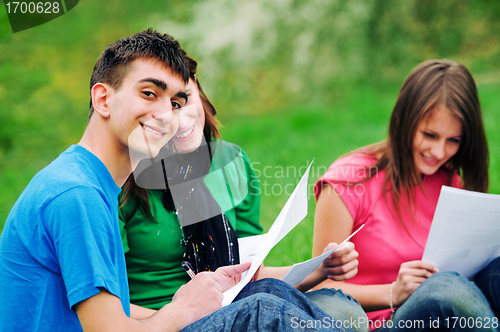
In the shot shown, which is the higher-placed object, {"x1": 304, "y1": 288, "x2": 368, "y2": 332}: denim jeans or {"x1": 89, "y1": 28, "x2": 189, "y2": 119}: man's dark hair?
{"x1": 89, "y1": 28, "x2": 189, "y2": 119}: man's dark hair

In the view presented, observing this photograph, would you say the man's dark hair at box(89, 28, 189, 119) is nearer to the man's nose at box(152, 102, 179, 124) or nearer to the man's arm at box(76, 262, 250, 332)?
the man's nose at box(152, 102, 179, 124)

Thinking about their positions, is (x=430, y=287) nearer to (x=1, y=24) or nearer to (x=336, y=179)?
(x=336, y=179)

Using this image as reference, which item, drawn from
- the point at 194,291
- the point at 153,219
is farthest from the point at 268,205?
the point at 194,291

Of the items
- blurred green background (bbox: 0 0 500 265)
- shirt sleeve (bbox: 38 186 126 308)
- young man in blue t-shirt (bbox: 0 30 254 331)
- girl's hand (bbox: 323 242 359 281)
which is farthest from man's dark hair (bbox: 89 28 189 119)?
blurred green background (bbox: 0 0 500 265)

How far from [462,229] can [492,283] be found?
0.27m

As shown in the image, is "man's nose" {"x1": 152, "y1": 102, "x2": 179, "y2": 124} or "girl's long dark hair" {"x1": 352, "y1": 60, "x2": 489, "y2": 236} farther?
"girl's long dark hair" {"x1": 352, "y1": 60, "x2": 489, "y2": 236}

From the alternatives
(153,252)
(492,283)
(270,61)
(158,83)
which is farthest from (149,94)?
(270,61)

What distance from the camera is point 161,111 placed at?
1251 mm

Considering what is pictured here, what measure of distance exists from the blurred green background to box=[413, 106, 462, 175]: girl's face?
3.19 meters

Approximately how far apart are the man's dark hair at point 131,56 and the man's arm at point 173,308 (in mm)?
542

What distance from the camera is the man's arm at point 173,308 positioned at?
3.28ft

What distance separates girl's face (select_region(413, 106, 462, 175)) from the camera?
190 cm

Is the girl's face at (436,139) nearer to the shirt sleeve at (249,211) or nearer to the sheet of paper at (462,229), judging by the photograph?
the sheet of paper at (462,229)

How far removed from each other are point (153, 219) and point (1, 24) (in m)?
4.81
